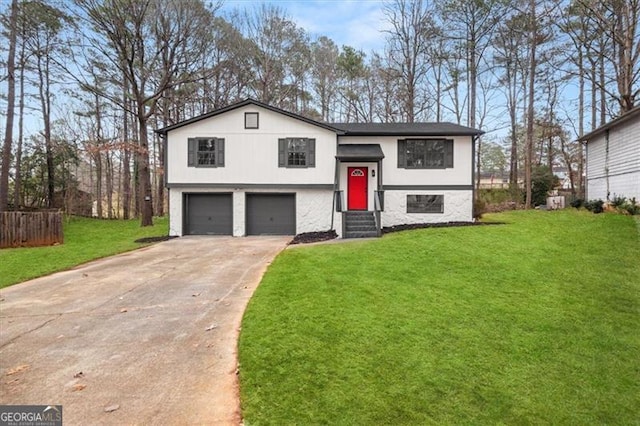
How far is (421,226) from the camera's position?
589 inches

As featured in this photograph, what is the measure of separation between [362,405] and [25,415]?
2.87 meters

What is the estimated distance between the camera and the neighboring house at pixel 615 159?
1463cm

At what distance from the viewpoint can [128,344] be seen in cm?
433

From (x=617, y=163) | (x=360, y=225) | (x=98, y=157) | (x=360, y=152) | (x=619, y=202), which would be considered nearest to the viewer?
(x=360, y=225)

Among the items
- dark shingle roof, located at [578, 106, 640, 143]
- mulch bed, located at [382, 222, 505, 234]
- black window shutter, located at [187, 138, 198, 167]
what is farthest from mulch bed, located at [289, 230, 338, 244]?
dark shingle roof, located at [578, 106, 640, 143]

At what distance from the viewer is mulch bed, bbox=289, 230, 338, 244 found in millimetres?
12950

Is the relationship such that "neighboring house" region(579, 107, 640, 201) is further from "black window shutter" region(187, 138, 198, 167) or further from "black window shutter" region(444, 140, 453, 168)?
"black window shutter" region(187, 138, 198, 167)

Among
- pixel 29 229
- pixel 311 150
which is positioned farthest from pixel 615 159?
pixel 29 229

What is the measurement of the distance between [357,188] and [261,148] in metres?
4.58

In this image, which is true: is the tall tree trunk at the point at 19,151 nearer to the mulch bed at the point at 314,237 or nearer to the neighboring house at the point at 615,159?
the mulch bed at the point at 314,237

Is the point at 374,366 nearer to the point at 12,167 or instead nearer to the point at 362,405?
the point at 362,405

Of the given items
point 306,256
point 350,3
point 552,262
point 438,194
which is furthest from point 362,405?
point 350,3

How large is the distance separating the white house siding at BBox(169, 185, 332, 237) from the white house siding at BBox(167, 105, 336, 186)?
0.46 m

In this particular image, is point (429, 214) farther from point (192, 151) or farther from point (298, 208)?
point (192, 151)
